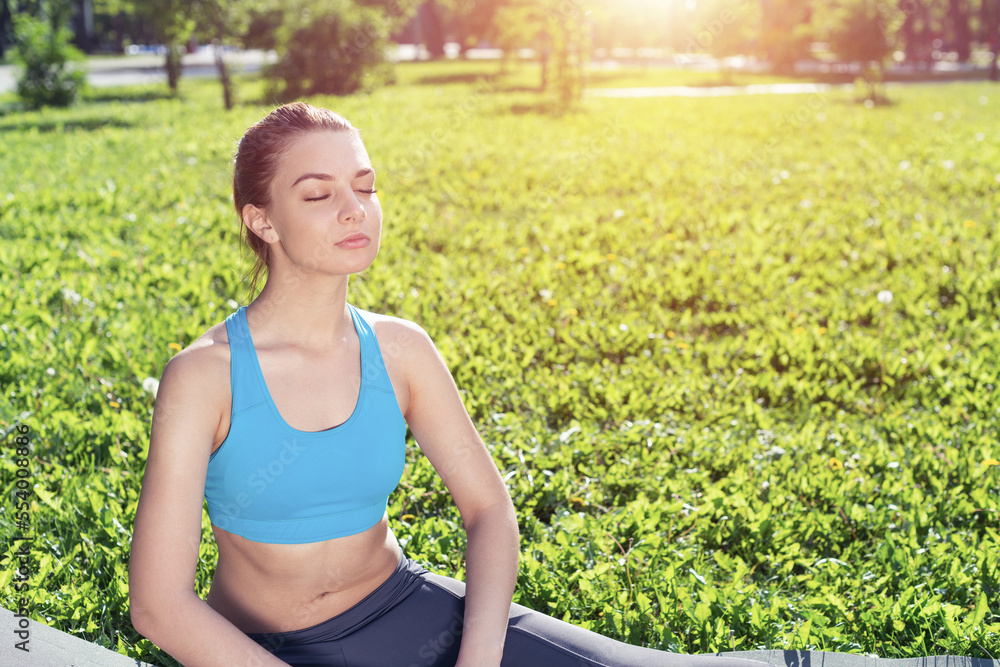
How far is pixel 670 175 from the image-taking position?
401 inches

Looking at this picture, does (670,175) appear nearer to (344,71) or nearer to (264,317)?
(264,317)

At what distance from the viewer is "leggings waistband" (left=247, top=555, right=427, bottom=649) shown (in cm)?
203

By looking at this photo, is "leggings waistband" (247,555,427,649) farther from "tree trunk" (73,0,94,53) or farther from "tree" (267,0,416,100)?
"tree trunk" (73,0,94,53)

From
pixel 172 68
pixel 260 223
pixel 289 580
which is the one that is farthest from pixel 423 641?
pixel 172 68

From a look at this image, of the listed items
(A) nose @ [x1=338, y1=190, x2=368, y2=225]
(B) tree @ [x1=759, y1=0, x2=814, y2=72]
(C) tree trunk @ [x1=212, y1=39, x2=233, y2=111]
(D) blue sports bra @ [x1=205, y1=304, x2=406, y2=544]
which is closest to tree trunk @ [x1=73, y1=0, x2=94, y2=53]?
(B) tree @ [x1=759, y1=0, x2=814, y2=72]

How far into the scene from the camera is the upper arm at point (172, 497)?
1738 mm

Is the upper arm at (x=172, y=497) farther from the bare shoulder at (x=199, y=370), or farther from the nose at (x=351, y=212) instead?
the nose at (x=351, y=212)

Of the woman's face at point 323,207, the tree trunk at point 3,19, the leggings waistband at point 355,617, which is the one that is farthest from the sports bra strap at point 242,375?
the tree trunk at point 3,19

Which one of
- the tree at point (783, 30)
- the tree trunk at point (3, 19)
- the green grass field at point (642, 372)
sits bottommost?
the green grass field at point (642, 372)

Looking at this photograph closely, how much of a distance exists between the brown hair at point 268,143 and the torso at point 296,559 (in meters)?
0.35

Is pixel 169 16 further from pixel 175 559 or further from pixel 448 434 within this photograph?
pixel 175 559

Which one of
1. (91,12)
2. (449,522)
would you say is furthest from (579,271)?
(91,12)

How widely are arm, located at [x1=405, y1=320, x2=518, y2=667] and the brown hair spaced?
0.55 metres

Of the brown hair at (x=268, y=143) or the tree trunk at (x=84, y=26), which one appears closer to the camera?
the brown hair at (x=268, y=143)
